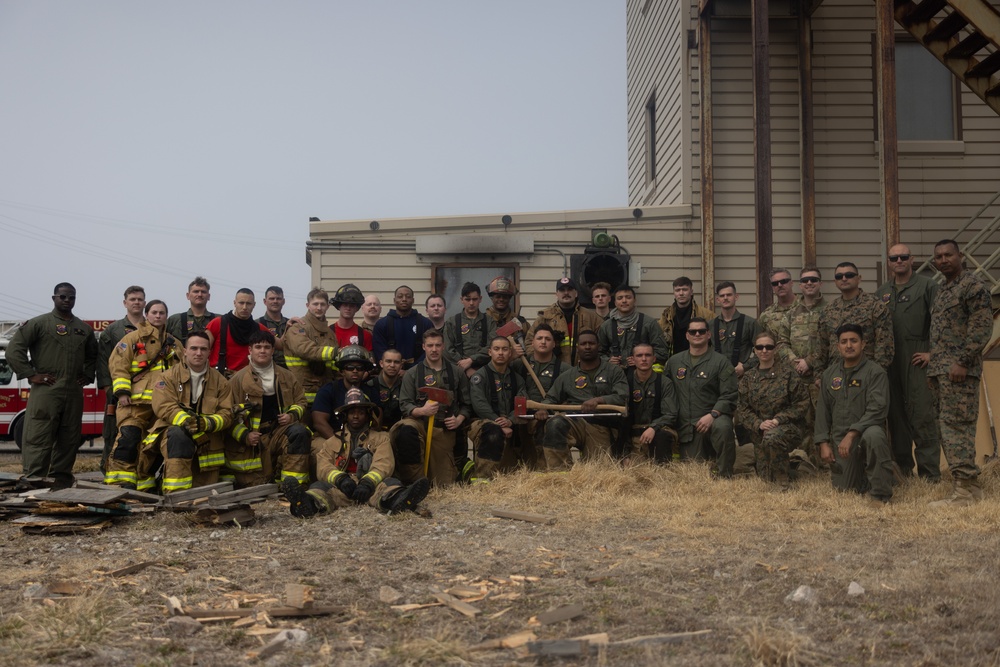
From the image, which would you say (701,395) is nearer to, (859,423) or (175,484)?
(859,423)

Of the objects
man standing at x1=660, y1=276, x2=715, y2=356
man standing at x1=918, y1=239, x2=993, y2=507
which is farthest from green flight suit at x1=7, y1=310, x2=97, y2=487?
man standing at x1=918, y1=239, x2=993, y2=507

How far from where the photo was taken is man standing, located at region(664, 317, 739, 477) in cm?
885

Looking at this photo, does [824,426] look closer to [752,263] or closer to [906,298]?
[906,298]

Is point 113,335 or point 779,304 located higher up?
point 779,304

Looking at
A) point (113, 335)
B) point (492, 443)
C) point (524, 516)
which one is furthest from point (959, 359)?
point (113, 335)

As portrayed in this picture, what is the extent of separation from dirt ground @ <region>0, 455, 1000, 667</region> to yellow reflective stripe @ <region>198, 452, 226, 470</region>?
73cm

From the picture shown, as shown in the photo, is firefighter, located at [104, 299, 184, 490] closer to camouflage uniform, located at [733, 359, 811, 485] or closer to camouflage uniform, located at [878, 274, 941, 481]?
camouflage uniform, located at [733, 359, 811, 485]

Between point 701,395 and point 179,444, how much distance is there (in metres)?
4.70

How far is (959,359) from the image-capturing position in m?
7.45

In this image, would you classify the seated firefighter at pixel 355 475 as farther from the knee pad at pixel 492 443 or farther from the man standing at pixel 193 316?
the man standing at pixel 193 316

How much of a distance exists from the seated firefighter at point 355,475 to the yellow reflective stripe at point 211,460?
81 cm

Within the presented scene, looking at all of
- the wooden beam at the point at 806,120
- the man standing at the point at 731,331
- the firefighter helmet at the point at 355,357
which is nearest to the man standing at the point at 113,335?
the firefighter helmet at the point at 355,357

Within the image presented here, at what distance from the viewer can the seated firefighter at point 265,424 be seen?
8242mm

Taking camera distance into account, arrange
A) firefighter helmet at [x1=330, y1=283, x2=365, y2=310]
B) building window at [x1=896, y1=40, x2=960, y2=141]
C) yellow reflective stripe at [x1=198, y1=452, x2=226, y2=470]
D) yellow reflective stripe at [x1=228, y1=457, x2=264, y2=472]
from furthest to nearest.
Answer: building window at [x1=896, y1=40, x2=960, y2=141] → firefighter helmet at [x1=330, y1=283, x2=365, y2=310] → yellow reflective stripe at [x1=228, y1=457, x2=264, y2=472] → yellow reflective stripe at [x1=198, y1=452, x2=226, y2=470]
